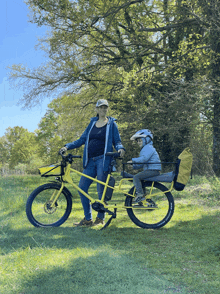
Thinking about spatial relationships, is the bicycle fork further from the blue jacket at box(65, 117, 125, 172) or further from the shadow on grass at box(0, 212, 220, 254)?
the blue jacket at box(65, 117, 125, 172)

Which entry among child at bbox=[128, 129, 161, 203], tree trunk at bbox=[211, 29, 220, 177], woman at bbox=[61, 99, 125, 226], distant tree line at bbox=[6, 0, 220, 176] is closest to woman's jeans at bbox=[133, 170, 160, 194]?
child at bbox=[128, 129, 161, 203]

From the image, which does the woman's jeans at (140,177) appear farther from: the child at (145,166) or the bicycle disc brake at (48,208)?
the bicycle disc brake at (48,208)

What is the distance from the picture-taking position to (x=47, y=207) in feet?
17.1

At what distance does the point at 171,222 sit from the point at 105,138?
6.96ft

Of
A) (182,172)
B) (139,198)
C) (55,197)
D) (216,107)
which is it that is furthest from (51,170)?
(216,107)

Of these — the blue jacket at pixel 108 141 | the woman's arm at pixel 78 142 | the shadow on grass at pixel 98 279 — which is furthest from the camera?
the woman's arm at pixel 78 142

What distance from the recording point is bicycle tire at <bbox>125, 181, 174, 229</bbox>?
5.37 metres

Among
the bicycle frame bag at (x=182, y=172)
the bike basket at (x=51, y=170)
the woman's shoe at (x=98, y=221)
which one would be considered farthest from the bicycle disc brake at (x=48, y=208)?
the bicycle frame bag at (x=182, y=172)

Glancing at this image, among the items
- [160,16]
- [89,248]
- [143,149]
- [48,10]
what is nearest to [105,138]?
[143,149]

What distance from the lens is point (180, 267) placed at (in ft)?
12.0

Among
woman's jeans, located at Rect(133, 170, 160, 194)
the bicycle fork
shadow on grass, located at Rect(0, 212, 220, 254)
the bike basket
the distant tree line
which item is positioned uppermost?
the distant tree line

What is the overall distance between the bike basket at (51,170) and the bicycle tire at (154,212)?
1.28 m

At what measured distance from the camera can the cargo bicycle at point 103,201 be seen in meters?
5.25

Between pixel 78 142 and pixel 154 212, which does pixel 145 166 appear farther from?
pixel 78 142
